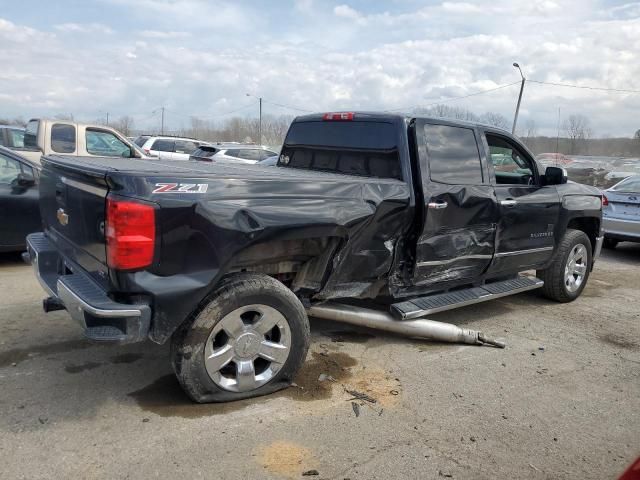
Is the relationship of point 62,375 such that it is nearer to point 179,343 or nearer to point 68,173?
point 179,343

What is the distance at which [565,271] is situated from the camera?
626 centimetres

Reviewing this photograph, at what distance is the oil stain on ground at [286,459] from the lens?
2.89 meters

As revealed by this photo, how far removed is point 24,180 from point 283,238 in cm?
495

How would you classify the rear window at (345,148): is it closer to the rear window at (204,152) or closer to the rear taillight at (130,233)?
the rear taillight at (130,233)

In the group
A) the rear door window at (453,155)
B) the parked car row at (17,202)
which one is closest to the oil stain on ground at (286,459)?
the rear door window at (453,155)

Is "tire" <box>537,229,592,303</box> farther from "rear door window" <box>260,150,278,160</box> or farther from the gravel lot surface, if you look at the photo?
"rear door window" <box>260,150,278,160</box>

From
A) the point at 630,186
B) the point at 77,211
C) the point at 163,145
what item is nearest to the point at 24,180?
the point at 77,211

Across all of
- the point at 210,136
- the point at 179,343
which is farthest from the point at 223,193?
the point at 210,136

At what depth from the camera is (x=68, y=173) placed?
12.1ft

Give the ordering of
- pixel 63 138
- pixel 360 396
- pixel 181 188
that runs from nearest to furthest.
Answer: pixel 181 188 < pixel 360 396 < pixel 63 138

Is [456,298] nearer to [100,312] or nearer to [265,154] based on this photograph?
[100,312]

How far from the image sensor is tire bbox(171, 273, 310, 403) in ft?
11.0

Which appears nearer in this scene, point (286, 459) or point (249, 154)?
point (286, 459)

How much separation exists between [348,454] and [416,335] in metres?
1.86
